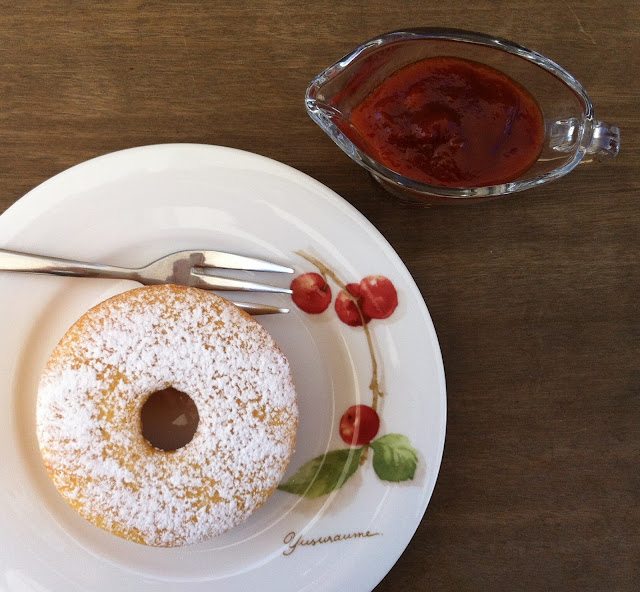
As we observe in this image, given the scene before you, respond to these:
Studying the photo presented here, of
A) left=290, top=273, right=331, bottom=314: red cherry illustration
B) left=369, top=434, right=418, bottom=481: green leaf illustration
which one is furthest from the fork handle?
left=369, top=434, right=418, bottom=481: green leaf illustration

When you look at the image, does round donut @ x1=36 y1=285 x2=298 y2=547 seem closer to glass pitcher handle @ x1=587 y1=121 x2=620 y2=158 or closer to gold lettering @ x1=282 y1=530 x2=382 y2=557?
gold lettering @ x1=282 y1=530 x2=382 y2=557

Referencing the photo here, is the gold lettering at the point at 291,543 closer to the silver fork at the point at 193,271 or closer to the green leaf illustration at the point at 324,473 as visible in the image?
the green leaf illustration at the point at 324,473

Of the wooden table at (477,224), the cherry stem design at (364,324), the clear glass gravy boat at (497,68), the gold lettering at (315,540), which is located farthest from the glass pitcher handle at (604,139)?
the gold lettering at (315,540)

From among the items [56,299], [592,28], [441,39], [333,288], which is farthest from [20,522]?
[592,28]

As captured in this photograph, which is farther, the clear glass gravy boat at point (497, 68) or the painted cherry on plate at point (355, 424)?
the painted cherry on plate at point (355, 424)

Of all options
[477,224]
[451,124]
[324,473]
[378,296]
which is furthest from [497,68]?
[324,473]

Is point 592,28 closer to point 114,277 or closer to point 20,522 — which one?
point 114,277

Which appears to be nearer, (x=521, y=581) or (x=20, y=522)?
(x=20, y=522)
